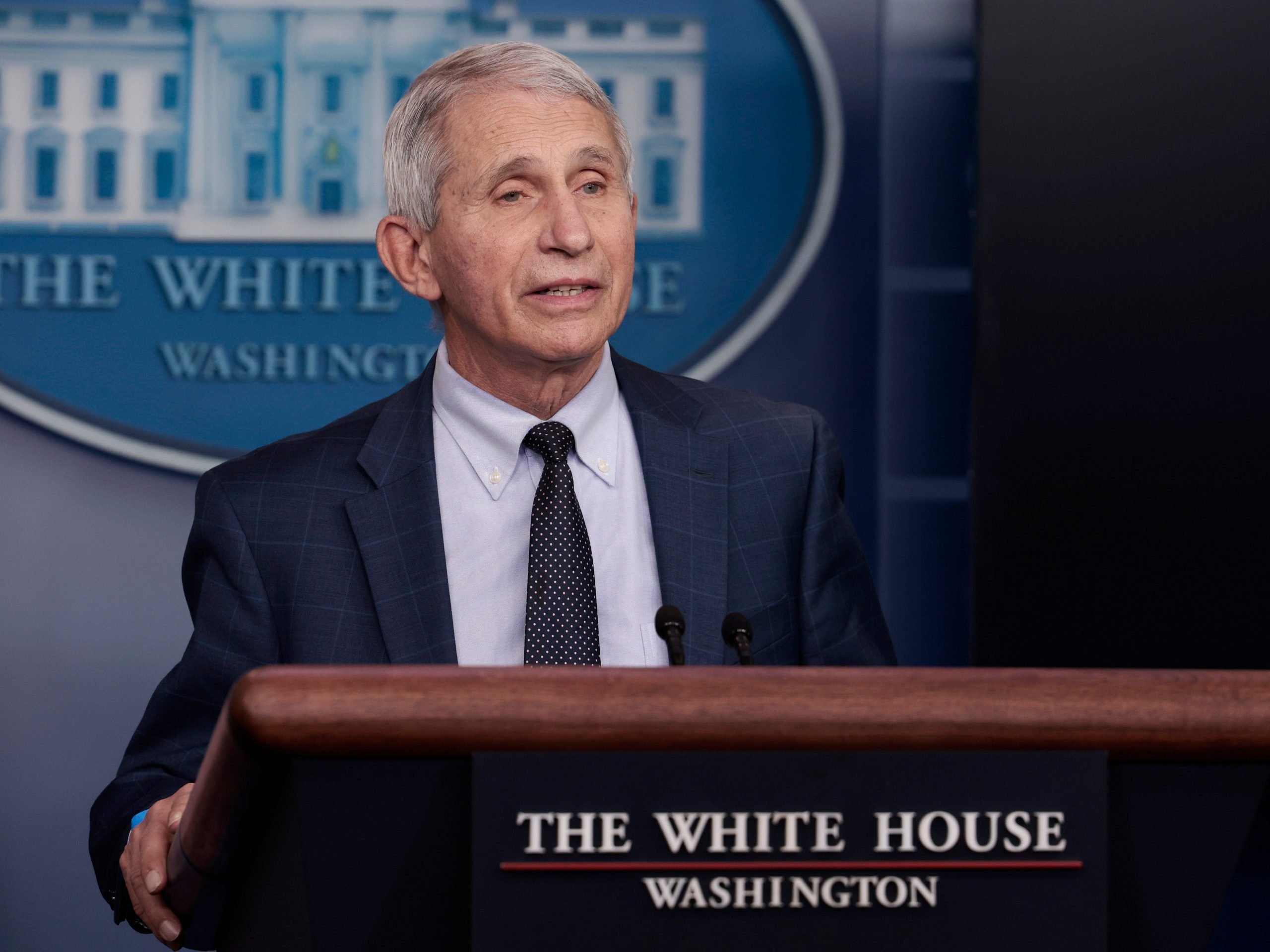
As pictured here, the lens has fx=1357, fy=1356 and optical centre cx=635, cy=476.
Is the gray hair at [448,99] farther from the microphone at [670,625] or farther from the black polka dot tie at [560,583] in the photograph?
the microphone at [670,625]

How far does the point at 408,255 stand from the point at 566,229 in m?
0.27

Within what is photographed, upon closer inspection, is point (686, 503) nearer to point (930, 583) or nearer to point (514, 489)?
point (514, 489)

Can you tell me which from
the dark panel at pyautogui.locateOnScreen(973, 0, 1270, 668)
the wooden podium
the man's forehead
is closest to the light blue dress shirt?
the man's forehead

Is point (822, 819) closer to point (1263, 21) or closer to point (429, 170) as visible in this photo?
point (429, 170)

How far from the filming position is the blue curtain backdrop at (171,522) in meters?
2.48

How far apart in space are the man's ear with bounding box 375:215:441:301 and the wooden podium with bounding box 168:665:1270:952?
38.0 inches

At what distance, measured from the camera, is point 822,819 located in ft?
2.49

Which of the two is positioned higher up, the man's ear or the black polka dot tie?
the man's ear

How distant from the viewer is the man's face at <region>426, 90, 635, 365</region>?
154cm

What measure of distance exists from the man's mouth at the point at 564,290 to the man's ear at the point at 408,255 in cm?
18

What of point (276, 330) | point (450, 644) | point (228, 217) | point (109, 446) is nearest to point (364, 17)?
point (228, 217)

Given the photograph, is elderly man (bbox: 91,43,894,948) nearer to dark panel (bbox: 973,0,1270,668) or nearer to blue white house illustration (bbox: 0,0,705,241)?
dark panel (bbox: 973,0,1270,668)

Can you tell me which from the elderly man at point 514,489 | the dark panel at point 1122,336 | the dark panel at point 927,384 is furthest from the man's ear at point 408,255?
the dark panel at point 927,384

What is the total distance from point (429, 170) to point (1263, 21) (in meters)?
1.42
